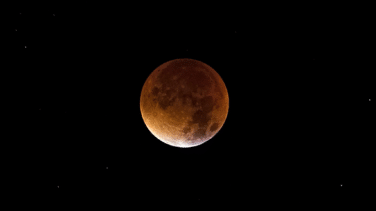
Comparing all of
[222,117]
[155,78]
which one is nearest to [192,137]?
[222,117]

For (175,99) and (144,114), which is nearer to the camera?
(175,99)

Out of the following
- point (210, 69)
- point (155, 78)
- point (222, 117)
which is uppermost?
point (210, 69)

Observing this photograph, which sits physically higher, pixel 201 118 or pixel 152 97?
pixel 152 97

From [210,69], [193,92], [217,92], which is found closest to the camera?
[193,92]

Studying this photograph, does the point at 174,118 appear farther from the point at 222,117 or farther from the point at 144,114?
the point at 222,117

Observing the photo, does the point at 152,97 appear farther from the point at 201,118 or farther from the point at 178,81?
the point at 201,118

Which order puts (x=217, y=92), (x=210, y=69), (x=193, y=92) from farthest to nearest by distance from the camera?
(x=210, y=69) → (x=217, y=92) → (x=193, y=92)
